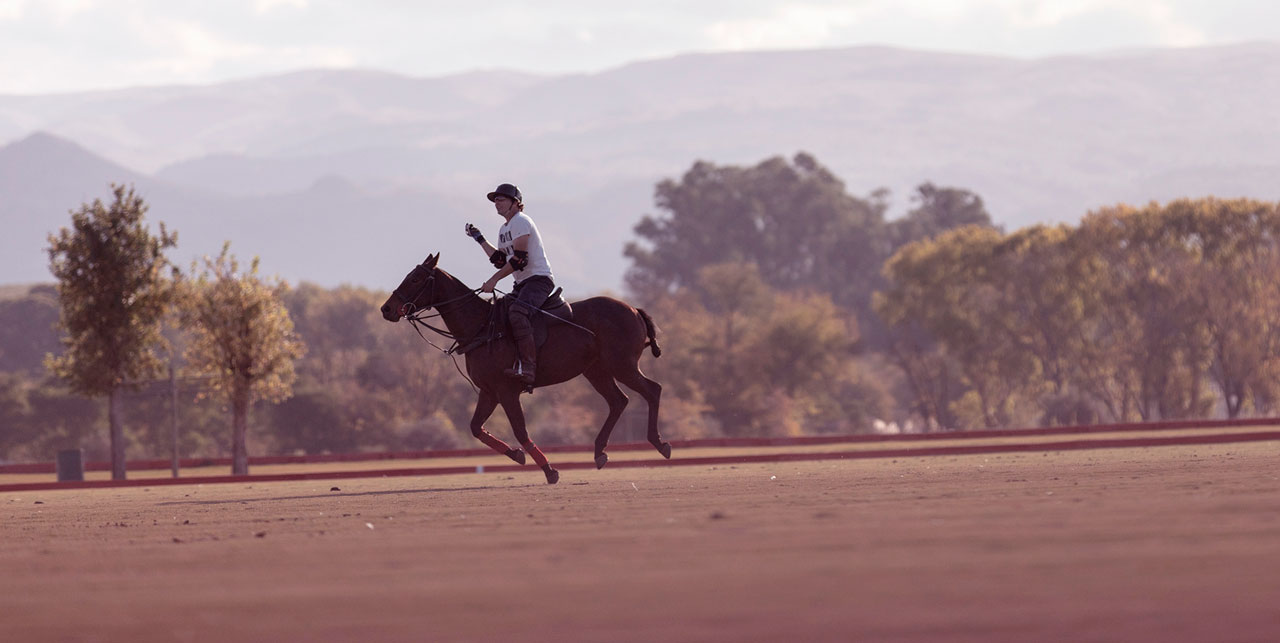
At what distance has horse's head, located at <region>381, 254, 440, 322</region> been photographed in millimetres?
17422

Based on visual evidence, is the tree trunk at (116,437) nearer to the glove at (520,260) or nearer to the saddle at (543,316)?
the saddle at (543,316)

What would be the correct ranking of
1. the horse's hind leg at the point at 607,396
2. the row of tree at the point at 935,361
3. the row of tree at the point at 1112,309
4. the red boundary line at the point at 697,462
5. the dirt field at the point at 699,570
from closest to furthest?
1. the dirt field at the point at 699,570
2. the horse's hind leg at the point at 607,396
3. the red boundary line at the point at 697,462
4. the row of tree at the point at 1112,309
5. the row of tree at the point at 935,361

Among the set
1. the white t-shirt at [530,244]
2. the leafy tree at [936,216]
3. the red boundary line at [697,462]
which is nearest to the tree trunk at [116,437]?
the red boundary line at [697,462]

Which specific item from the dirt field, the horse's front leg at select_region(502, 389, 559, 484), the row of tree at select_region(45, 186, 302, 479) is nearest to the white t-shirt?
the horse's front leg at select_region(502, 389, 559, 484)

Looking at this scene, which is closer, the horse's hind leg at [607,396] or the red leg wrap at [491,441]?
the red leg wrap at [491,441]

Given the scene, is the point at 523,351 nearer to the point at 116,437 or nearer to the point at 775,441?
the point at 775,441

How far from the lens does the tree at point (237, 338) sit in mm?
40031

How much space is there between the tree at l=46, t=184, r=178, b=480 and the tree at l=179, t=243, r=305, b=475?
1.80 meters

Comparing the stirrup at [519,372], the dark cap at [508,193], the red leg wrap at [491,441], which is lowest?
the red leg wrap at [491,441]

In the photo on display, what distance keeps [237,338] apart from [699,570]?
3422 cm

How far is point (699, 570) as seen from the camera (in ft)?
24.5

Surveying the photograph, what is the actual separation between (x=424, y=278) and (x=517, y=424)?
1.88 meters

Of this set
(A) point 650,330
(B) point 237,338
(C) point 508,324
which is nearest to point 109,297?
(B) point 237,338

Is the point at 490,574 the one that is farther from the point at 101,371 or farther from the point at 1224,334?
the point at 1224,334
